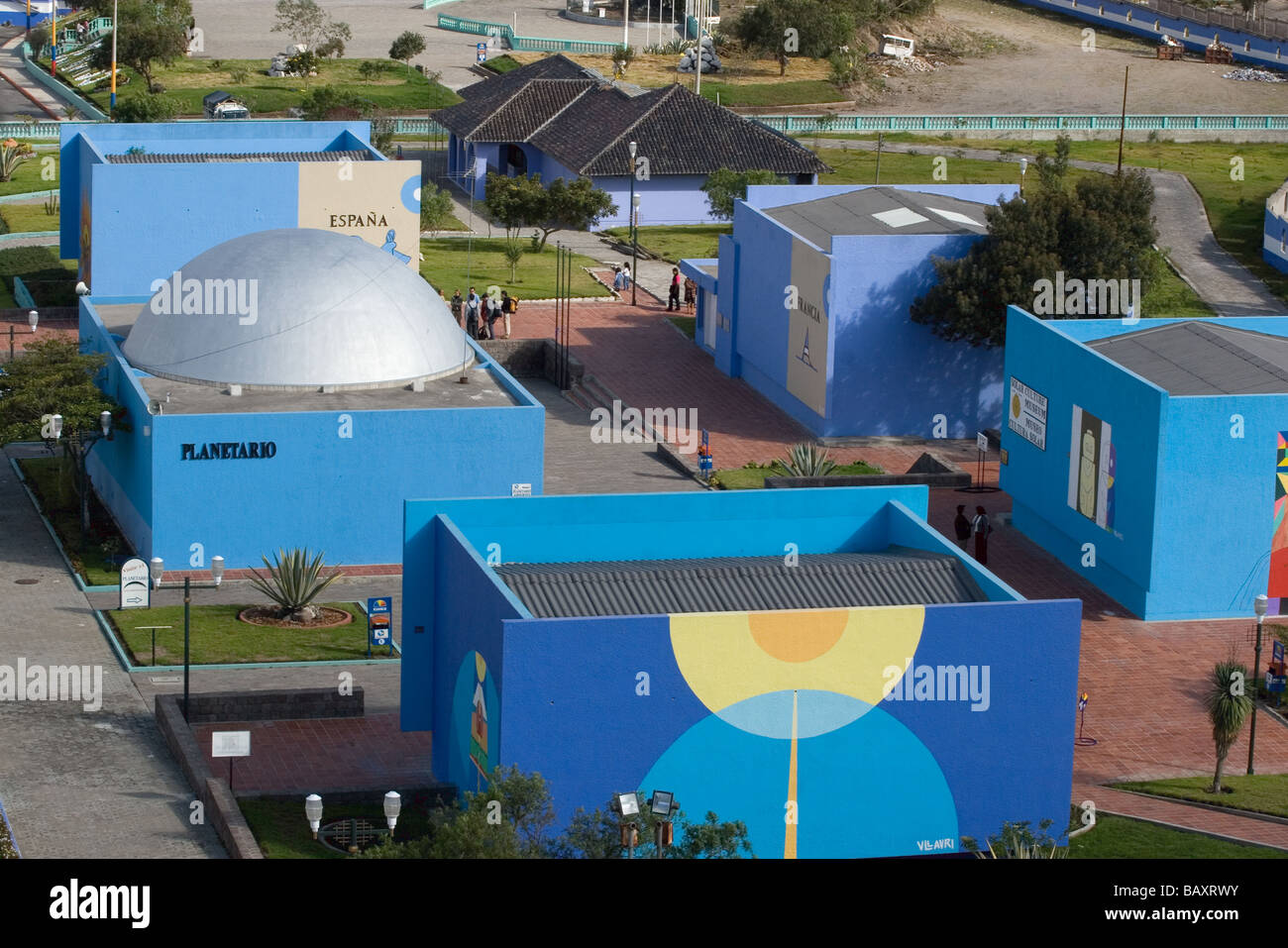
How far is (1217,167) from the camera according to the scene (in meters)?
80.0

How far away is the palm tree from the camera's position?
28.9 meters

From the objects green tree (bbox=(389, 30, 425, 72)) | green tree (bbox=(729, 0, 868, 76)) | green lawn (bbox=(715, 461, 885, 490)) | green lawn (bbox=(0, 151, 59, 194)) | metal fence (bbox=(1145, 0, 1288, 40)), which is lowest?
green lawn (bbox=(715, 461, 885, 490))

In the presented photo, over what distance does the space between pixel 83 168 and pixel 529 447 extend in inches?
812

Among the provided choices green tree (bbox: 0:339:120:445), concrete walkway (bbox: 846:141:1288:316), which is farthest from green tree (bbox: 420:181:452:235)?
green tree (bbox: 0:339:120:445)

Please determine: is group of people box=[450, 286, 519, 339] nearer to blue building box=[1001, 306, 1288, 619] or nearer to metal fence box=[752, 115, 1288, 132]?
blue building box=[1001, 306, 1288, 619]

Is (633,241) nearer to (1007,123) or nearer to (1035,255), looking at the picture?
(1035,255)

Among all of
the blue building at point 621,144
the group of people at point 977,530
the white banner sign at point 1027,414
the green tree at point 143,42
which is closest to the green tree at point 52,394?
the group of people at point 977,530

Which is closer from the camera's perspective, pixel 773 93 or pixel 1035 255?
pixel 1035 255

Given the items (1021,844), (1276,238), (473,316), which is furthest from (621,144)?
(1021,844)

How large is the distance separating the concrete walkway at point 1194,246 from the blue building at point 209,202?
68.4ft

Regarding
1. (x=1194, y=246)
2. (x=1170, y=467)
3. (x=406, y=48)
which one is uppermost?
(x=406, y=48)

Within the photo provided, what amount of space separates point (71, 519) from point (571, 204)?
2610cm

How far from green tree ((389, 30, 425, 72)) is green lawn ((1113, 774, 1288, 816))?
7090cm

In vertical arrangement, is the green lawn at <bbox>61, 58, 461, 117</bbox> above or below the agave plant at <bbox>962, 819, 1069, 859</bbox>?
above
